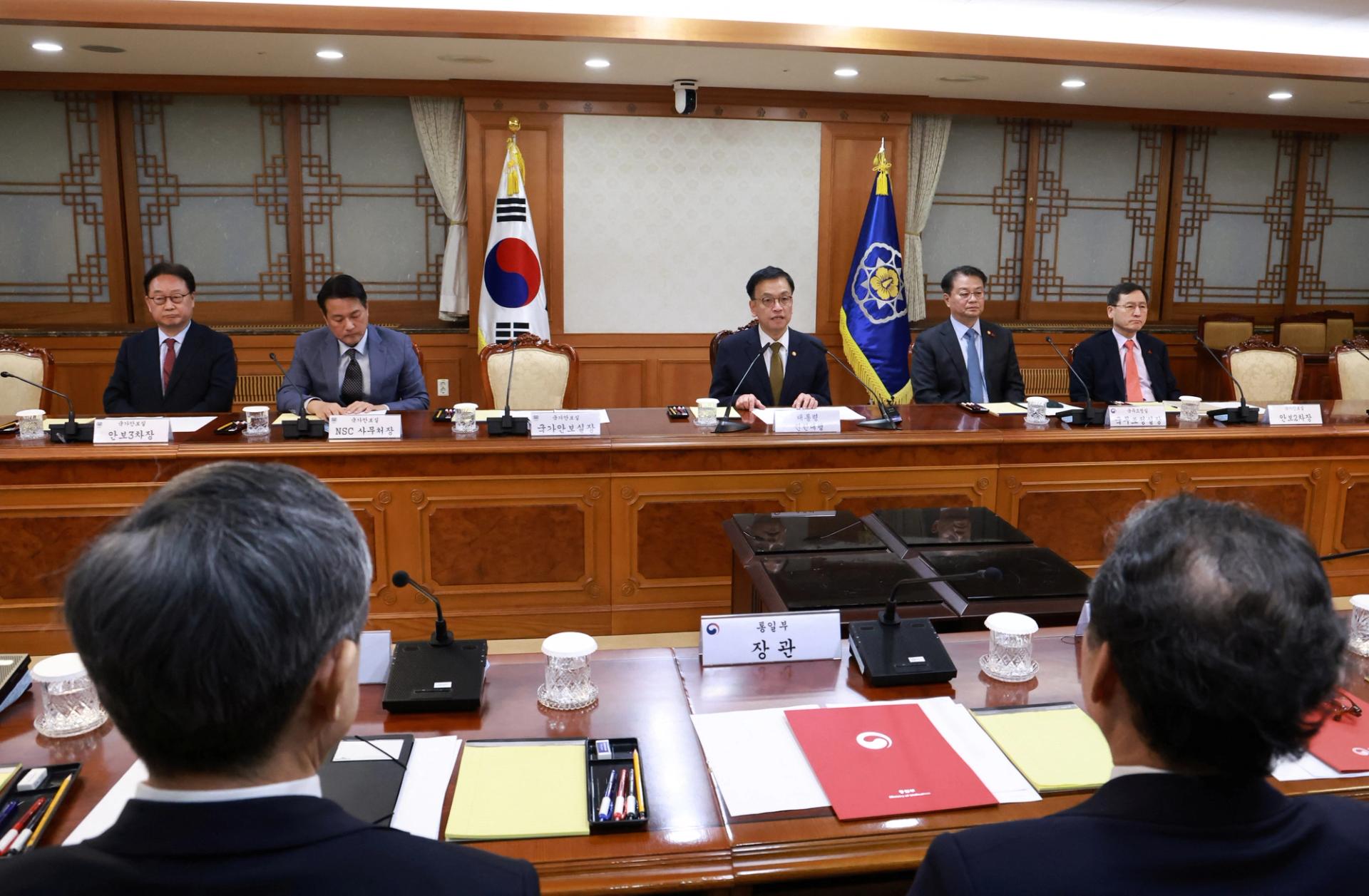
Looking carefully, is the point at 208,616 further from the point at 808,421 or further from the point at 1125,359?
the point at 1125,359

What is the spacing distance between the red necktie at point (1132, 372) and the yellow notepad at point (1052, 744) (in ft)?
11.0

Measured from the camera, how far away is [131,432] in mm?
3193

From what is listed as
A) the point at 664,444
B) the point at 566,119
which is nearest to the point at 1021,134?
the point at 566,119

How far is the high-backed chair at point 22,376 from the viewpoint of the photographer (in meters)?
3.97

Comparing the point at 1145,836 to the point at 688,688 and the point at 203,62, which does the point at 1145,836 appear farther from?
the point at 203,62

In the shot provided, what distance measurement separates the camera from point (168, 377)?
13.2 feet

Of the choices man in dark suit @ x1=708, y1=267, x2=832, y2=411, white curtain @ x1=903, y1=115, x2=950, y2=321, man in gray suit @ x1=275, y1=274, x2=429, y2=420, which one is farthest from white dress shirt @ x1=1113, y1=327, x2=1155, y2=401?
man in gray suit @ x1=275, y1=274, x2=429, y2=420

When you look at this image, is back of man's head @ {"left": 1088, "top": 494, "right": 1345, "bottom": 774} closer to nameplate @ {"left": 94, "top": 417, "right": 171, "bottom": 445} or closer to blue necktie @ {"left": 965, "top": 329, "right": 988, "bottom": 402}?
nameplate @ {"left": 94, "top": 417, "right": 171, "bottom": 445}

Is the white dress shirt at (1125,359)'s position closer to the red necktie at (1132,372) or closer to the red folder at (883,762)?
the red necktie at (1132,372)

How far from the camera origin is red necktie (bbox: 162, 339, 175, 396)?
13.3 feet

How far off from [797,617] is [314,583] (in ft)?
3.68

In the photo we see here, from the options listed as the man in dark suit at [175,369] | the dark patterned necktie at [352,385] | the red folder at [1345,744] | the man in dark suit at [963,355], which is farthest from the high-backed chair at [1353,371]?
the man in dark suit at [175,369]

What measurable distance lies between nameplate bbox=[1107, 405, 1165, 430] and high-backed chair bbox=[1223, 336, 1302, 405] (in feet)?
4.36

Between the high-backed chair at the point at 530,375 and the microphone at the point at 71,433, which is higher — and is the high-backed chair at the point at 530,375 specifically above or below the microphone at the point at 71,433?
above
